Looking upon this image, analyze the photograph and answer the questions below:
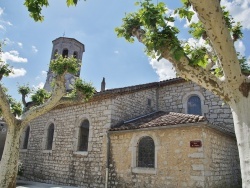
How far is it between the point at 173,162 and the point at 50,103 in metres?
A: 5.39

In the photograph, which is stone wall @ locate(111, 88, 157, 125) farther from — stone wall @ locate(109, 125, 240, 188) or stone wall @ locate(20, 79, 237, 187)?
stone wall @ locate(109, 125, 240, 188)

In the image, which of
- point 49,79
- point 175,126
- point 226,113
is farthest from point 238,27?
point 49,79

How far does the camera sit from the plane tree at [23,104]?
26.0 feet

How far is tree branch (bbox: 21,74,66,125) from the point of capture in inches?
354

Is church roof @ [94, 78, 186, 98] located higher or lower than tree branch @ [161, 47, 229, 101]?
higher

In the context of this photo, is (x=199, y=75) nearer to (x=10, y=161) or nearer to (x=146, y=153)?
(x=146, y=153)

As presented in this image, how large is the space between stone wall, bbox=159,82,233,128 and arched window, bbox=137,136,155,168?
12.1 feet

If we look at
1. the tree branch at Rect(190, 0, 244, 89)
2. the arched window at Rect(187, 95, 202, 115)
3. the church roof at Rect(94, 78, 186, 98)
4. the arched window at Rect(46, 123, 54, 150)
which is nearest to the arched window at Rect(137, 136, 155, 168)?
the church roof at Rect(94, 78, 186, 98)

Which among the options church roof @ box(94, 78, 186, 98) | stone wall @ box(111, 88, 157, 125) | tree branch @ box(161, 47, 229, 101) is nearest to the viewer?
tree branch @ box(161, 47, 229, 101)

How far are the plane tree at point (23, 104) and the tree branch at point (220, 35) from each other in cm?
696

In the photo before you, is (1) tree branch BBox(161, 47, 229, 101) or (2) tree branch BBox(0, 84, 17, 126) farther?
(2) tree branch BBox(0, 84, 17, 126)

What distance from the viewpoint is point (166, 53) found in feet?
15.4

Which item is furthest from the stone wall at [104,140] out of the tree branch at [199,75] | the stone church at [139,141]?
the tree branch at [199,75]

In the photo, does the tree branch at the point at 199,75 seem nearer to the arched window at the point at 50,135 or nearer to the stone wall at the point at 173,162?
the stone wall at the point at 173,162
